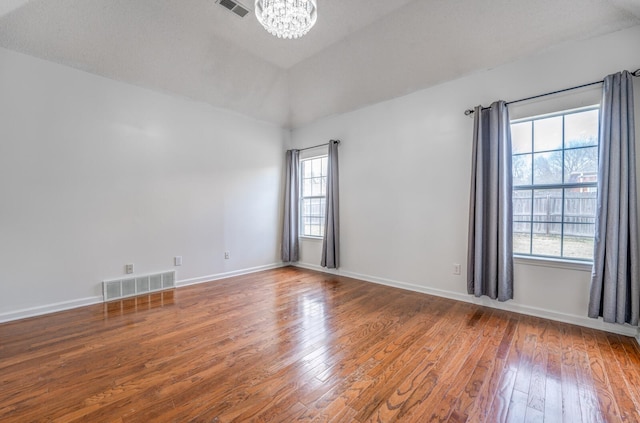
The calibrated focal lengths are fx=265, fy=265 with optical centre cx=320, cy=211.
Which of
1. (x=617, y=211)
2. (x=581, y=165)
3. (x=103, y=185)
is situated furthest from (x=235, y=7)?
(x=617, y=211)

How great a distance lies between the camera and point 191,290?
3701mm

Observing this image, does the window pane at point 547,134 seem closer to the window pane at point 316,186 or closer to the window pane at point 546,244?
the window pane at point 546,244

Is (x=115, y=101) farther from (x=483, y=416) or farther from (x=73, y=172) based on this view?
(x=483, y=416)

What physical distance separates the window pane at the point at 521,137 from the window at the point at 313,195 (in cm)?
282

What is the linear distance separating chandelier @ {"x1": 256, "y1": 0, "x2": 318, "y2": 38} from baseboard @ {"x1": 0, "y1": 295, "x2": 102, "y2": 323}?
141 inches

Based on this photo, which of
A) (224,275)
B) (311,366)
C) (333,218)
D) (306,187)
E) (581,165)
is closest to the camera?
(311,366)

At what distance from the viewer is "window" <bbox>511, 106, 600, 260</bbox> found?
8.55 feet

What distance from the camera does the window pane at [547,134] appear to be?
2.76m

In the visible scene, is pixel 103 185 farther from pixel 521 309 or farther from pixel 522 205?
pixel 521 309

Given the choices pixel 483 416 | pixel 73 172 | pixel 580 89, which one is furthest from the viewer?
pixel 73 172

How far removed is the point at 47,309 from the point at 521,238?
17.3ft

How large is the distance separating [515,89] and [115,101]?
4713 millimetres

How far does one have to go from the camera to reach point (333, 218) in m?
4.50

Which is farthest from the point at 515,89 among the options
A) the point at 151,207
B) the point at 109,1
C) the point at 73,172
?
the point at 73,172
